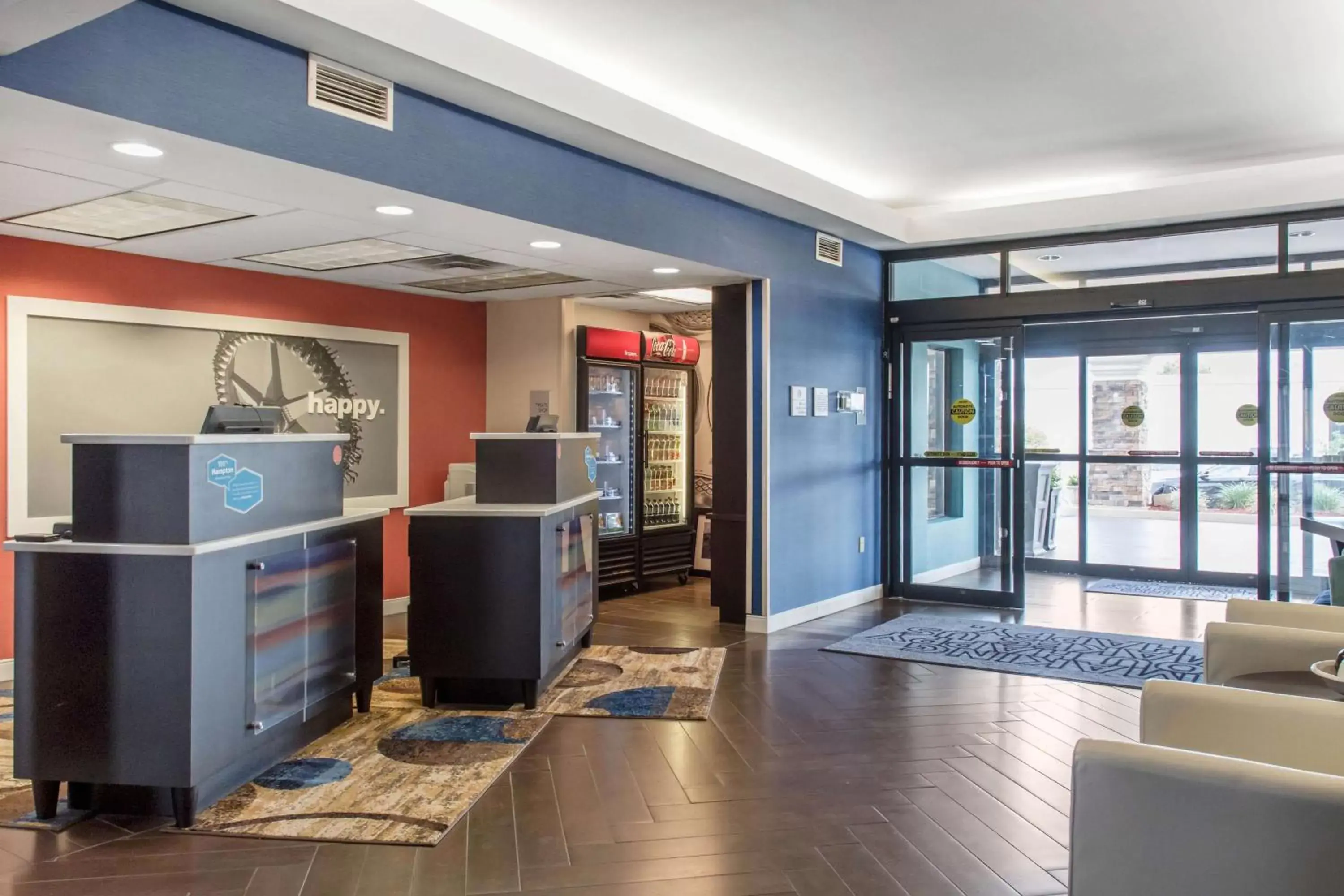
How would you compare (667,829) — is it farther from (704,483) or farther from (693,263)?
(704,483)

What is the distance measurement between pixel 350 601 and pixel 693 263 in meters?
2.85

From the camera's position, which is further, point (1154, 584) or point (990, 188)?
point (1154, 584)

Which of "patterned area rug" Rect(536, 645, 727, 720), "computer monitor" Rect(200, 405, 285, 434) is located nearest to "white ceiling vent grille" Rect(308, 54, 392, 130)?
"computer monitor" Rect(200, 405, 285, 434)

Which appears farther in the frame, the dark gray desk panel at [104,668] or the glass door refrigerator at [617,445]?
the glass door refrigerator at [617,445]

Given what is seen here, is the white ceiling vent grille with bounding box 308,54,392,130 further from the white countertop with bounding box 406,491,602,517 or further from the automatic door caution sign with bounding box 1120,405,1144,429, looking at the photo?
the automatic door caution sign with bounding box 1120,405,1144,429

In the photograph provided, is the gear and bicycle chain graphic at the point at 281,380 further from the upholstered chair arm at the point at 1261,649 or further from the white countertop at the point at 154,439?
the upholstered chair arm at the point at 1261,649

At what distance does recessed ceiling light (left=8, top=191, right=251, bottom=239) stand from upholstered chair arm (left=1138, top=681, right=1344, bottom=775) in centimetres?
414

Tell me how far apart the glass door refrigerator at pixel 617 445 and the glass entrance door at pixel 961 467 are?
7.07ft

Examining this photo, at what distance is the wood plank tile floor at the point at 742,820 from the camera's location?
9.47ft

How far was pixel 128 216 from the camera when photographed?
457cm

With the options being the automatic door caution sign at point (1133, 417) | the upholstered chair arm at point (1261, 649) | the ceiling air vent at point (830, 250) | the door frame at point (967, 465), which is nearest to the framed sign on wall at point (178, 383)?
the ceiling air vent at point (830, 250)

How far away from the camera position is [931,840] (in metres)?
3.16

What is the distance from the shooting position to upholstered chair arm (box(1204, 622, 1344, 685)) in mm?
2936

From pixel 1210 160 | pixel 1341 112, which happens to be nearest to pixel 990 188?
pixel 1210 160
